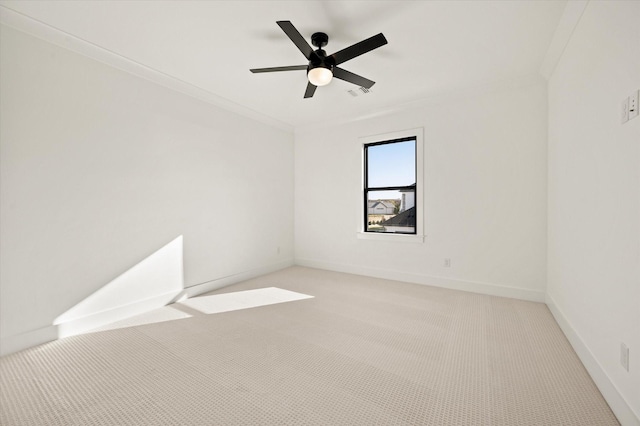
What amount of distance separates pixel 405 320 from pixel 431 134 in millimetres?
2603

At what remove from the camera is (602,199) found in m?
1.66

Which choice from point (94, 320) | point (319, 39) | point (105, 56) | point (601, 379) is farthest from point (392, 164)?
point (94, 320)

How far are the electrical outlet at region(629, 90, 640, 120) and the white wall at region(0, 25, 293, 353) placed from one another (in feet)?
12.8

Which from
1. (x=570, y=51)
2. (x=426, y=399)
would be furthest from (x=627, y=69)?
A: (x=426, y=399)

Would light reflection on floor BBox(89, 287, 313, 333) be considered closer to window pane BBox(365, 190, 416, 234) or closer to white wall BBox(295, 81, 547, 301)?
white wall BBox(295, 81, 547, 301)

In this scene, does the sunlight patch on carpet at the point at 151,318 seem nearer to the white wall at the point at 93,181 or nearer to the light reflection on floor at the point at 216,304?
the light reflection on floor at the point at 216,304

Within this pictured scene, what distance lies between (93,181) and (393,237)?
3768mm

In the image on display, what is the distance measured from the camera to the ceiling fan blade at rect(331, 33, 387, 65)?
1.99 meters

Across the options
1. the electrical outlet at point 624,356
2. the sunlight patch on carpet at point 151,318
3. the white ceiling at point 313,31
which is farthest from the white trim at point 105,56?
the electrical outlet at point 624,356

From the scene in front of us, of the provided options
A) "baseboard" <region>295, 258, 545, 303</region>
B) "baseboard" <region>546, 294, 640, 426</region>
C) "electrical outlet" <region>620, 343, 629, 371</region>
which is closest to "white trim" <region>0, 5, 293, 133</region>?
"baseboard" <region>295, 258, 545, 303</region>

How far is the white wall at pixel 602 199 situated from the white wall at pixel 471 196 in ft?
2.10

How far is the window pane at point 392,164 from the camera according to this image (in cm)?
407

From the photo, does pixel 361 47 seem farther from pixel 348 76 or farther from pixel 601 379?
pixel 601 379

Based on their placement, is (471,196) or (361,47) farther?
(471,196)
